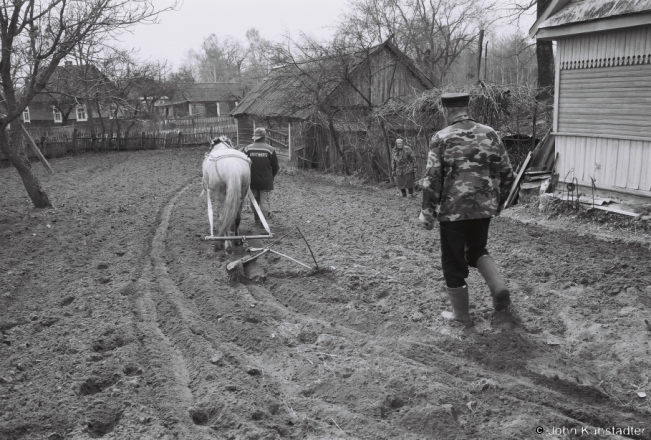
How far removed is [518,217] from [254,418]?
842cm

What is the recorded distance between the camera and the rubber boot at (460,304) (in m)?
4.77

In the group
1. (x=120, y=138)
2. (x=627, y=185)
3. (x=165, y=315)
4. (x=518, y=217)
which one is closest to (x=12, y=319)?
(x=165, y=315)

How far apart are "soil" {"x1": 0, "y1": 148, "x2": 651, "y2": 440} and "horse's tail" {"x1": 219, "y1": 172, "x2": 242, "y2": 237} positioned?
0.47 metres

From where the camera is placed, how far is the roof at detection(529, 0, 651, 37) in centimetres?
896

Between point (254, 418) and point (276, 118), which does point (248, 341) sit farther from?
point (276, 118)

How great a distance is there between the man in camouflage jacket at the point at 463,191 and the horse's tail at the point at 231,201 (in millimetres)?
3541

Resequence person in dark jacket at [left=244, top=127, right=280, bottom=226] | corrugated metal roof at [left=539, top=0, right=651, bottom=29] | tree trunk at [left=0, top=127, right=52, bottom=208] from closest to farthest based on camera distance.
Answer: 1. corrugated metal roof at [left=539, top=0, right=651, bottom=29]
2. person in dark jacket at [left=244, top=127, right=280, bottom=226]
3. tree trunk at [left=0, top=127, right=52, bottom=208]

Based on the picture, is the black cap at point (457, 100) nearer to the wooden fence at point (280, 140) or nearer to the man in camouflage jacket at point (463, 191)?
the man in camouflage jacket at point (463, 191)

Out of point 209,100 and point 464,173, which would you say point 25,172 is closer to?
point 464,173

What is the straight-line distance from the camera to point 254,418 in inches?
140

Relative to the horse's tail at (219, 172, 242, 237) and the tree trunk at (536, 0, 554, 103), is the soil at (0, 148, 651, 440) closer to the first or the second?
the horse's tail at (219, 172, 242, 237)

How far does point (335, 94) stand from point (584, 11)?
10.5m

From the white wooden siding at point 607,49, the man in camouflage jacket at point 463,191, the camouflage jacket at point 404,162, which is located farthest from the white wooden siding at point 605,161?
the man in camouflage jacket at point 463,191

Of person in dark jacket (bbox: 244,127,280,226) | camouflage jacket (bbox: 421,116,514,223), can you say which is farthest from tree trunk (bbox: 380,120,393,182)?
camouflage jacket (bbox: 421,116,514,223)
